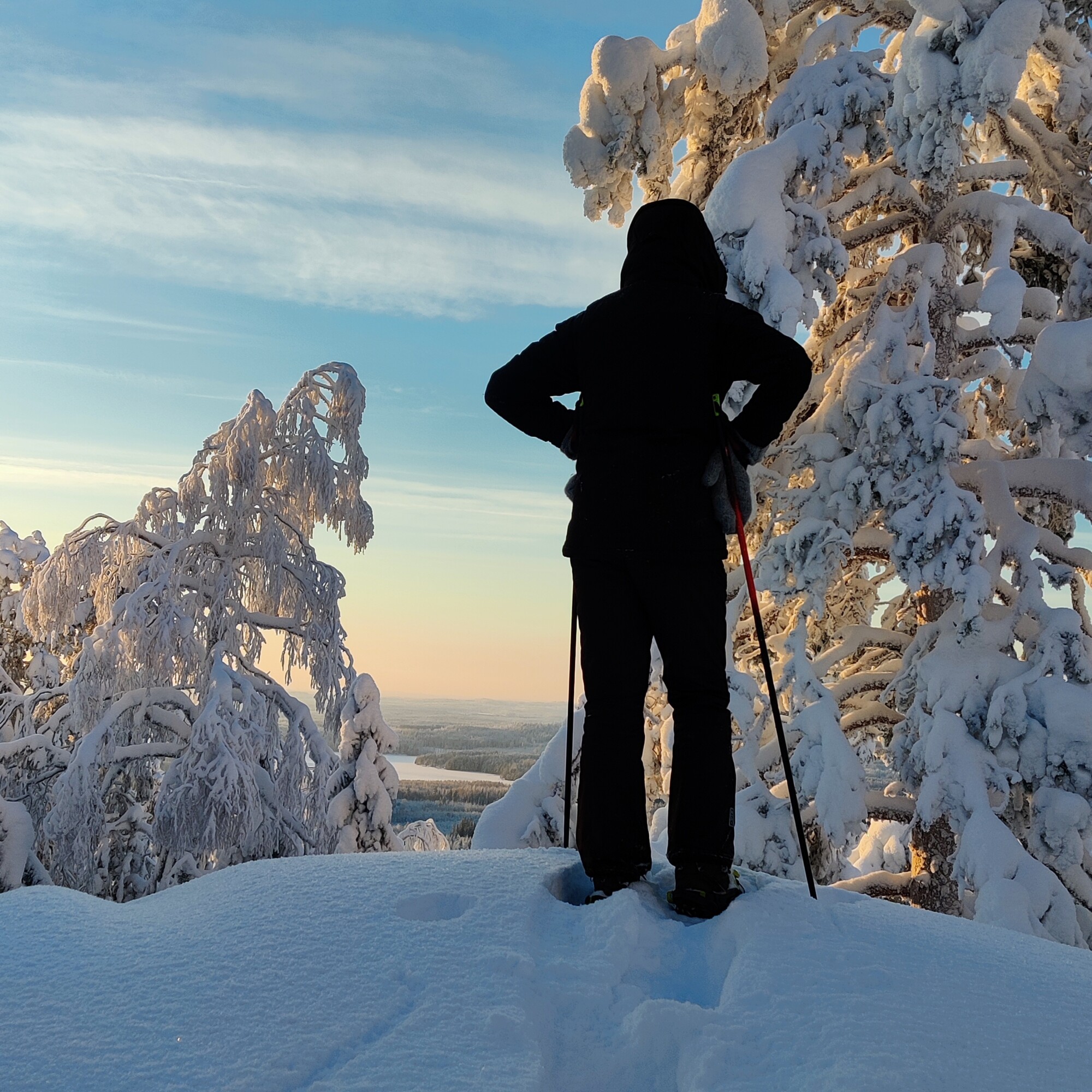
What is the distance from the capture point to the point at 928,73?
780cm

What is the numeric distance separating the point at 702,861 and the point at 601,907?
422mm

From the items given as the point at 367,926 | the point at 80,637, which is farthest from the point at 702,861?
the point at 80,637

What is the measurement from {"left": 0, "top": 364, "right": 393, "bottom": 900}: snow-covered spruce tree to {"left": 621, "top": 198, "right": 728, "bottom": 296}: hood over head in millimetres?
7659

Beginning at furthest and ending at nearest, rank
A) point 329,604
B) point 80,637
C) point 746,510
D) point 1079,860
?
1. point 80,637
2. point 329,604
3. point 1079,860
4. point 746,510

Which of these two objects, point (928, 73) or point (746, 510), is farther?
point (928, 73)

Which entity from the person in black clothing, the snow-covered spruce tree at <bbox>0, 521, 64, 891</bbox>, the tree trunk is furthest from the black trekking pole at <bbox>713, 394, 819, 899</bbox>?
the snow-covered spruce tree at <bbox>0, 521, 64, 891</bbox>

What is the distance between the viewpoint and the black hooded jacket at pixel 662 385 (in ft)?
10.5

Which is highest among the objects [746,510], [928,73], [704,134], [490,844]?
[704,134]

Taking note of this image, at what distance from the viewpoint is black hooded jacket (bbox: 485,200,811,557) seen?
127 inches

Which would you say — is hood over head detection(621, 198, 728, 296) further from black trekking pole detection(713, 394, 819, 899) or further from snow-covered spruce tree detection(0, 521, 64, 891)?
snow-covered spruce tree detection(0, 521, 64, 891)

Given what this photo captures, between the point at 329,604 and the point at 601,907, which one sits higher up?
the point at 329,604

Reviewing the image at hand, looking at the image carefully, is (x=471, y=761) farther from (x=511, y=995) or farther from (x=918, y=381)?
(x=511, y=995)

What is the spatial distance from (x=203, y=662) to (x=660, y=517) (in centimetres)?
857

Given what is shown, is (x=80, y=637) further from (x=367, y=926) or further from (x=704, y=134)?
(x=367, y=926)
